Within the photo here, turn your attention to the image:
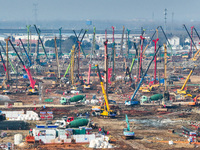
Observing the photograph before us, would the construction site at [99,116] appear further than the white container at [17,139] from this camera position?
Yes

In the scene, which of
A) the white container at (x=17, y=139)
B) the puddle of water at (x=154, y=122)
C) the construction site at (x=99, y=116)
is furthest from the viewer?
the puddle of water at (x=154, y=122)

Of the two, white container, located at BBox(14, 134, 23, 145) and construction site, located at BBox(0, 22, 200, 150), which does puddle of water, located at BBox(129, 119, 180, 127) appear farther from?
white container, located at BBox(14, 134, 23, 145)

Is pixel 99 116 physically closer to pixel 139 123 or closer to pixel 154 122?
pixel 139 123

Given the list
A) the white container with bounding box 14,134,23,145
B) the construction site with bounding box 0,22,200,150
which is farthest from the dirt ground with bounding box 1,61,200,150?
the white container with bounding box 14,134,23,145

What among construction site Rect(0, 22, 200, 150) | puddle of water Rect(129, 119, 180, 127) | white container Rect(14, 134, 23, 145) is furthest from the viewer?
puddle of water Rect(129, 119, 180, 127)

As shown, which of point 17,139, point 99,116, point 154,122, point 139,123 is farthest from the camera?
point 99,116

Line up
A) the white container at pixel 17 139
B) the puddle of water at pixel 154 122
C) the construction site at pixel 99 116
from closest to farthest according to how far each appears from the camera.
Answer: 1. the white container at pixel 17 139
2. the construction site at pixel 99 116
3. the puddle of water at pixel 154 122

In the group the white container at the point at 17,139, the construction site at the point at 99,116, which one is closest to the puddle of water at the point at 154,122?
the construction site at the point at 99,116

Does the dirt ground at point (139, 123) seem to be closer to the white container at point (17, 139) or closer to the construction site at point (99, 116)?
the construction site at point (99, 116)

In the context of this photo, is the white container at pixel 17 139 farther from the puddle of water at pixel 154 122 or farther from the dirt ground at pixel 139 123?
the puddle of water at pixel 154 122

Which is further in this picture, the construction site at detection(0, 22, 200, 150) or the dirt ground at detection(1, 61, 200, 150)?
the construction site at detection(0, 22, 200, 150)

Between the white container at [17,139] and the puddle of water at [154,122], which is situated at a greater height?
the white container at [17,139]

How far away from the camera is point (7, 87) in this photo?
3100 inches

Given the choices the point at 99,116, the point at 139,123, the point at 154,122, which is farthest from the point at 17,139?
the point at 154,122
